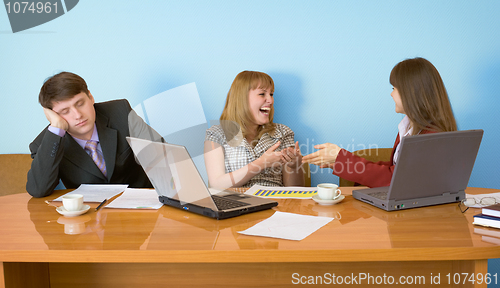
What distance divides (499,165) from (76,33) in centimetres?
286

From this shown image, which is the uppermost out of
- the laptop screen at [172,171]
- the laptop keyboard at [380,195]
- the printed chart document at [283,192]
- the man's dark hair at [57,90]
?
the man's dark hair at [57,90]

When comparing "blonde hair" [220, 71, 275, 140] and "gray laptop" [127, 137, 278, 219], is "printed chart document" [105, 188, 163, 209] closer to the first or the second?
"gray laptop" [127, 137, 278, 219]

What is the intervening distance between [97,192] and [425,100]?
1.45 metres

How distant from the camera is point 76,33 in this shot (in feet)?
8.02

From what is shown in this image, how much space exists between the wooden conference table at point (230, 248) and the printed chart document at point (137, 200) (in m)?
0.05

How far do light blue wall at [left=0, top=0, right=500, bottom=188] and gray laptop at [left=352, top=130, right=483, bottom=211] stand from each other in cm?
117

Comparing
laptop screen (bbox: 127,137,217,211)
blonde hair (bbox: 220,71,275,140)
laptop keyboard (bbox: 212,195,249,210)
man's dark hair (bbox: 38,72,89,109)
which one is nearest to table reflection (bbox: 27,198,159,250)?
laptop screen (bbox: 127,137,217,211)

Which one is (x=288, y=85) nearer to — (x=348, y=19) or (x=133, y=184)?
(x=348, y=19)

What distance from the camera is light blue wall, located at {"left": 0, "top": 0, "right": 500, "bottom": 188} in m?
2.35

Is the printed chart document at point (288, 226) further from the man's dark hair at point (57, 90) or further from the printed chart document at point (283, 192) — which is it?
the man's dark hair at point (57, 90)

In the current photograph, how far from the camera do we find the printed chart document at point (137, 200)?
1.37 meters

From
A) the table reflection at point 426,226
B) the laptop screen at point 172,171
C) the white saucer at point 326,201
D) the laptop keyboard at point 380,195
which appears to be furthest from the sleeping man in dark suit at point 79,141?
the table reflection at point 426,226

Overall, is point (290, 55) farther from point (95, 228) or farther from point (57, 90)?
point (95, 228)

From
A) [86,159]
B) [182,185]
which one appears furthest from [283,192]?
[86,159]
